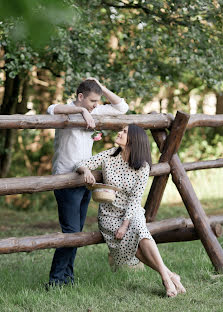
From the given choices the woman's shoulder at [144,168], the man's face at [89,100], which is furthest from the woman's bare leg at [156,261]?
the man's face at [89,100]

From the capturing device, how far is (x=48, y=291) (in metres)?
3.88

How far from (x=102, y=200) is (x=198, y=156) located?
8.36 meters

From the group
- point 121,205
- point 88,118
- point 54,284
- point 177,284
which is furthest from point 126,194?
point 54,284

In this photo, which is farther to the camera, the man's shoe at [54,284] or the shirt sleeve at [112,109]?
the shirt sleeve at [112,109]

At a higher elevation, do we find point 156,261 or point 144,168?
point 144,168

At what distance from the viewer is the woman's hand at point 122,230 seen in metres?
3.76

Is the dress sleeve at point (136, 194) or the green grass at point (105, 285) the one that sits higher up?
the dress sleeve at point (136, 194)

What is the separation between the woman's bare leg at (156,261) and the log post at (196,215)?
33.3 inches

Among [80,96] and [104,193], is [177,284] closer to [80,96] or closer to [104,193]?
[104,193]

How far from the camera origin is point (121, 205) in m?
3.89

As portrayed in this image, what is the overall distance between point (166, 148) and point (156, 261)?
1143mm

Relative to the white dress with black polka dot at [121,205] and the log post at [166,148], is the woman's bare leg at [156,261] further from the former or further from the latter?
the log post at [166,148]

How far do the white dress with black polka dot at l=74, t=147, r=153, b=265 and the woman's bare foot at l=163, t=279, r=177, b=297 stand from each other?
298 mm

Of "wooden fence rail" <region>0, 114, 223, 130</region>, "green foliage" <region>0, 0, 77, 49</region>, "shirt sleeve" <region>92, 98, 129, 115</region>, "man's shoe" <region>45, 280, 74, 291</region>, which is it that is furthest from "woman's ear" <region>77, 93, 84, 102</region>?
Answer: "green foliage" <region>0, 0, 77, 49</region>
